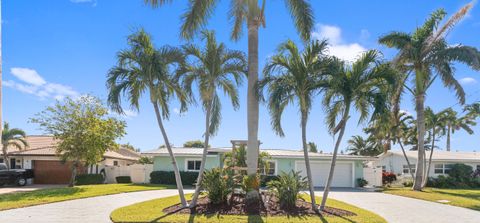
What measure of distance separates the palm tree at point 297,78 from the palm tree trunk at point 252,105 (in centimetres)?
61

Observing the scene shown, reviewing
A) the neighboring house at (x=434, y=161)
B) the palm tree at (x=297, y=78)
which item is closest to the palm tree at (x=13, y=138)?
the palm tree at (x=297, y=78)

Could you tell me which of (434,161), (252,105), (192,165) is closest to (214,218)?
(252,105)

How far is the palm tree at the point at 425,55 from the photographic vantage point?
23.4m

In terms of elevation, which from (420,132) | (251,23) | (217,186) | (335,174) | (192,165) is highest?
(251,23)

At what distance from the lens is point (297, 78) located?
42.5ft

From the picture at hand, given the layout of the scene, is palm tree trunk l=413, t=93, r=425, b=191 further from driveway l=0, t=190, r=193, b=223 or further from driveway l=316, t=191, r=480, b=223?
driveway l=0, t=190, r=193, b=223

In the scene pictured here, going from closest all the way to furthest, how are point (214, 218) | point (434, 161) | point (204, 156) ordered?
point (214, 218) < point (204, 156) < point (434, 161)

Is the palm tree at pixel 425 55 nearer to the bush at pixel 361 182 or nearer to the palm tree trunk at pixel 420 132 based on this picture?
the palm tree trunk at pixel 420 132

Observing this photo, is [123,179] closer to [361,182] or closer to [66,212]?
[66,212]

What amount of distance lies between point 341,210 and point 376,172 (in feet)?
60.0

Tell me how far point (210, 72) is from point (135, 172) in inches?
734

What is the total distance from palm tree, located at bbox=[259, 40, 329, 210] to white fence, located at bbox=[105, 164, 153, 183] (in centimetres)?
1882

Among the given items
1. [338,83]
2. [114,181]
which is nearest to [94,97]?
[114,181]

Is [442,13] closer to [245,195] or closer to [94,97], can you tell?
[245,195]
